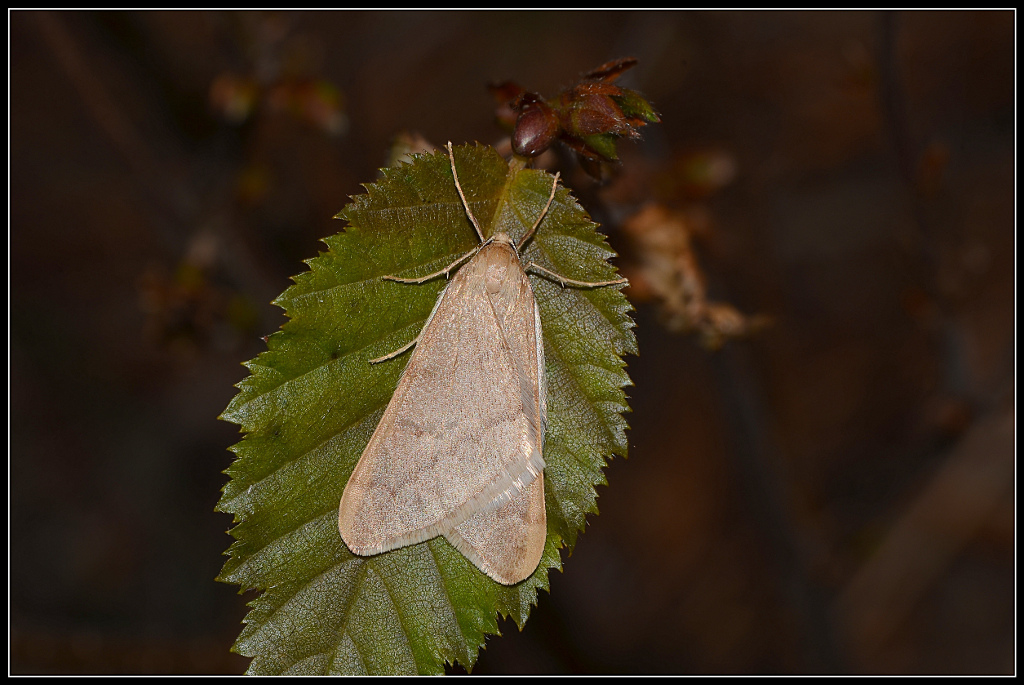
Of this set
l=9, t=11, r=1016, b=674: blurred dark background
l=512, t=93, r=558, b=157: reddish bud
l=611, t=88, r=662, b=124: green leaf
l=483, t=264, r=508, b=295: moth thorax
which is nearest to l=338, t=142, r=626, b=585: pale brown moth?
l=483, t=264, r=508, b=295: moth thorax

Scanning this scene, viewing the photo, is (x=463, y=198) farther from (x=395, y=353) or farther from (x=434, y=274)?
(x=395, y=353)

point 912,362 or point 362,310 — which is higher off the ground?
point 362,310

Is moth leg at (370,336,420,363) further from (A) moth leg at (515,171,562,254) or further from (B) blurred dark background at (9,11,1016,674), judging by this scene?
(B) blurred dark background at (9,11,1016,674)

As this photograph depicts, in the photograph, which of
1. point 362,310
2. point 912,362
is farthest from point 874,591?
point 362,310

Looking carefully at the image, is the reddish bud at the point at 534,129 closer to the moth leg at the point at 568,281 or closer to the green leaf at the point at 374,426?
the green leaf at the point at 374,426

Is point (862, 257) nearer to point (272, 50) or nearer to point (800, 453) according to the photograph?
point (800, 453)

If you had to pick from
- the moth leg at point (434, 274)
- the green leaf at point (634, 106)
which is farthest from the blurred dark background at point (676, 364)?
the green leaf at point (634, 106)
